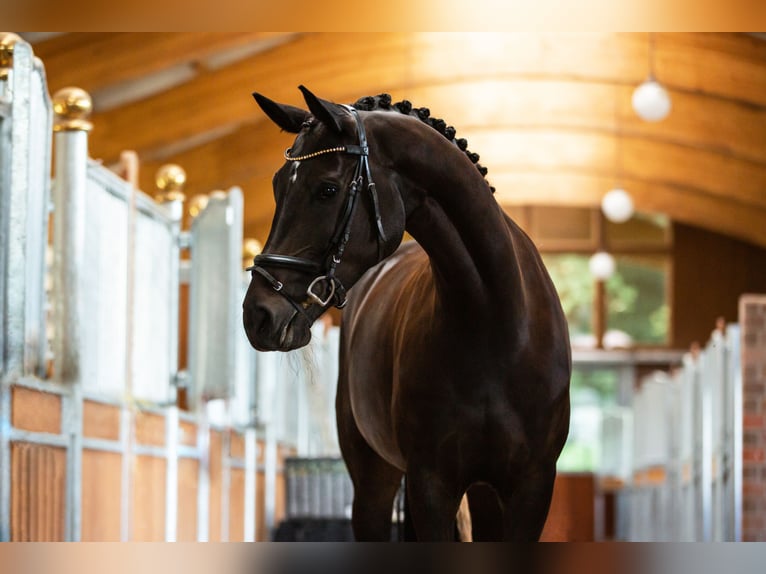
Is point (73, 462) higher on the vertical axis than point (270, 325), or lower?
lower

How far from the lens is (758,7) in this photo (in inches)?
102

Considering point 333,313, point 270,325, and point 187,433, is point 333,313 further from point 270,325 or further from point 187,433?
point 270,325

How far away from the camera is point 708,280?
21.8m

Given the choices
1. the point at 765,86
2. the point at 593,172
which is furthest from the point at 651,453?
the point at 593,172

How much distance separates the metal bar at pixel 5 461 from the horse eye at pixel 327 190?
1253mm

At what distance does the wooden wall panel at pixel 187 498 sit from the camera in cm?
535

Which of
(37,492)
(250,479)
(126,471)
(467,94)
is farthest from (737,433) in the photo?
(467,94)

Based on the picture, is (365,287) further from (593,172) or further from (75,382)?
(593,172)

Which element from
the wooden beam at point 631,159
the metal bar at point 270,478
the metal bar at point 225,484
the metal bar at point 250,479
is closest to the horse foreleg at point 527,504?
the metal bar at point 225,484

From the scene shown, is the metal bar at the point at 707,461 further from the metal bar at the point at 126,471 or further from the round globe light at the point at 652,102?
the metal bar at the point at 126,471

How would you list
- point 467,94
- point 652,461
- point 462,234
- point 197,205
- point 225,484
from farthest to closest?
point 467,94, point 652,461, point 225,484, point 197,205, point 462,234

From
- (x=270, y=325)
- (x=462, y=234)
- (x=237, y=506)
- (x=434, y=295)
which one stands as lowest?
(x=237, y=506)

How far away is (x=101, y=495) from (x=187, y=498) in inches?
50.1

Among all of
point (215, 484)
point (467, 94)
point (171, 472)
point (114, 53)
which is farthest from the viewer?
point (467, 94)
